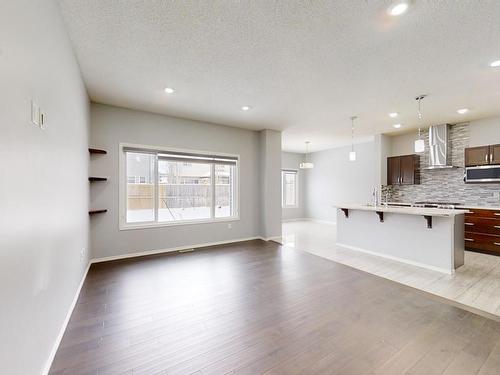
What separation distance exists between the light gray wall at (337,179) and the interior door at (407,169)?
2.96 feet

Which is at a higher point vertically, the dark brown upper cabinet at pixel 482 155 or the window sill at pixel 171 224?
the dark brown upper cabinet at pixel 482 155

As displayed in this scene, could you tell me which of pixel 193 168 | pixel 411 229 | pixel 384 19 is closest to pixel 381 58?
pixel 384 19

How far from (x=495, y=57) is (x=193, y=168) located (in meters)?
5.07

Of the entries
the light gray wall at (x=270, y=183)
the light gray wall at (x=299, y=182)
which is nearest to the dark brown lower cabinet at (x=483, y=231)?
the light gray wall at (x=270, y=183)

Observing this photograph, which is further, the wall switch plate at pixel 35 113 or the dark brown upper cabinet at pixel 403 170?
the dark brown upper cabinet at pixel 403 170

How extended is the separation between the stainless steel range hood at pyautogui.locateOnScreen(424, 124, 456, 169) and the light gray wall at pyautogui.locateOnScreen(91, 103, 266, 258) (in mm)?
4181

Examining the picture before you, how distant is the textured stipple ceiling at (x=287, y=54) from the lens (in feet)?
6.78

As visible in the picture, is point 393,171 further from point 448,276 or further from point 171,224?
point 171,224

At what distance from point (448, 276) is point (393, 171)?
3574 mm

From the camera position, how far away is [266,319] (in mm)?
2400

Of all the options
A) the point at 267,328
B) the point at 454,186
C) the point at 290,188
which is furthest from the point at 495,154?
the point at 290,188

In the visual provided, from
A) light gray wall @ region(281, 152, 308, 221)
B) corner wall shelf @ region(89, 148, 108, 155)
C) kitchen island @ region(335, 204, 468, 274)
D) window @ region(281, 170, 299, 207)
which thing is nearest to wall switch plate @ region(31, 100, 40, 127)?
corner wall shelf @ region(89, 148, 108, 155)

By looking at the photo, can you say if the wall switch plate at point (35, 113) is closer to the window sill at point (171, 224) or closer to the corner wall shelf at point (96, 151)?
the corner wall shelf at point (96, 151)

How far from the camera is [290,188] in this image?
9.71 metres
